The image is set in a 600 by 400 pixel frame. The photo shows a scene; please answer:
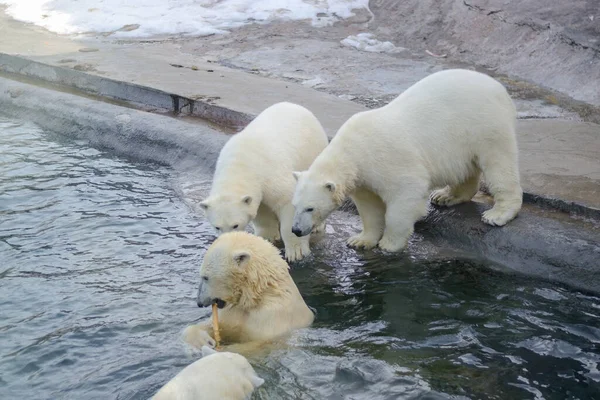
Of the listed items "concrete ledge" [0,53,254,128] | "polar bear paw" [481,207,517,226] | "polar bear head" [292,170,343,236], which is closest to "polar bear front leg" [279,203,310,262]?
"polar bear head" [292,170,343,236]

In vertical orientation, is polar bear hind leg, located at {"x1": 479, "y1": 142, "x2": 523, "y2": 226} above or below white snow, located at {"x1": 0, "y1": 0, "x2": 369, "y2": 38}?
below

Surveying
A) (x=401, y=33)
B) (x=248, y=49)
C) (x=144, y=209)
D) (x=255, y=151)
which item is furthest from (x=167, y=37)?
(x=255, y=151)

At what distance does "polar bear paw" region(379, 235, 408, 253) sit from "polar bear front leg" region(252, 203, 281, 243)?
92 cm

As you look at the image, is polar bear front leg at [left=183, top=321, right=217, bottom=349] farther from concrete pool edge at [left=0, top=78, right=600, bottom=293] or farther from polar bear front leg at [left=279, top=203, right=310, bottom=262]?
concrete pool edge at [left=0, top=78, right=600, bottom=293]

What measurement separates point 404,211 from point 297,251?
2.68ft

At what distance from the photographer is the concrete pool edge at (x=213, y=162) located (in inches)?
202

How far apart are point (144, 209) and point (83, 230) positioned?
64 cm

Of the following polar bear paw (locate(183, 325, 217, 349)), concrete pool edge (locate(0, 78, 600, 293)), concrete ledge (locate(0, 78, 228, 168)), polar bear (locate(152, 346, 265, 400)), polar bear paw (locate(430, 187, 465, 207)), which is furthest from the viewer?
concrete ledge (locate(0, 78, 228, 168))

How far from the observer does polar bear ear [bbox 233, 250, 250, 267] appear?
173 inches

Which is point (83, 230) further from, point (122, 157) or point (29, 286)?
point (122, 157)

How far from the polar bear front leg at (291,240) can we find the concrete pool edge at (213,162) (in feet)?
3.25

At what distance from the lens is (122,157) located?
8.32 m

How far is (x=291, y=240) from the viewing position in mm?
5574

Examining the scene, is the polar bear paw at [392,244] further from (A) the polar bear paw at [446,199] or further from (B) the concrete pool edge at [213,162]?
(A) the polar bear paw at [446,199]
